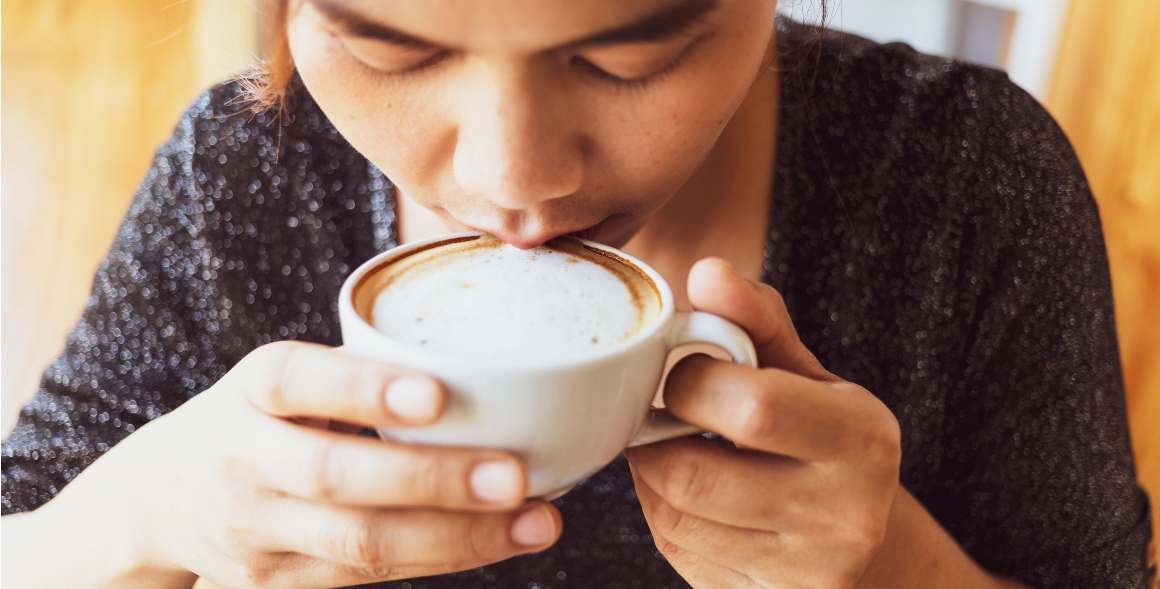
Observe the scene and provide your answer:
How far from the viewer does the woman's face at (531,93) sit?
1.97 ft

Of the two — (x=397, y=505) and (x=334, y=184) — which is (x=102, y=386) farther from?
(x=397, y=505)

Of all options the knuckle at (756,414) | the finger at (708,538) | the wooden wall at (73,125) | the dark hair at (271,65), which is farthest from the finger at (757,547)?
the wooden wall at (73,125)

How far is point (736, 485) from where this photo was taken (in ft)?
2.06

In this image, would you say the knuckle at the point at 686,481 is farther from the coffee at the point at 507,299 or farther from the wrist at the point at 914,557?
the wrist at the point at 914,557

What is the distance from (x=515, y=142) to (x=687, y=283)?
185 millimetres

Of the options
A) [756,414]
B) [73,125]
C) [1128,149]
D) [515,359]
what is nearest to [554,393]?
[515,359]

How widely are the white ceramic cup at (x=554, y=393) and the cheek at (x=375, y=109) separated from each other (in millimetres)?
152

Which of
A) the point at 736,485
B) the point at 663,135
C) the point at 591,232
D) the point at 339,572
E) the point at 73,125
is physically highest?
the point at 663,135

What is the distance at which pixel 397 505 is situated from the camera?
57cm

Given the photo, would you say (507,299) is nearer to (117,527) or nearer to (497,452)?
(497,452)

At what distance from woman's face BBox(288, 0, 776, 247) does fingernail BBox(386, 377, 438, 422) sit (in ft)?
0.64

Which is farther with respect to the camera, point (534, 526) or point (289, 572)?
point (289, 572)

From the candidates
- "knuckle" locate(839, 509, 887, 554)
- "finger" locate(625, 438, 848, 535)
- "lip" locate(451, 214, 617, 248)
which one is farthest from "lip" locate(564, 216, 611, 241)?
"knuckle" locate(839, 509, 887, 554)

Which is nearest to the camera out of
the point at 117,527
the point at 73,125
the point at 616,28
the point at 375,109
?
the point at 616,28
